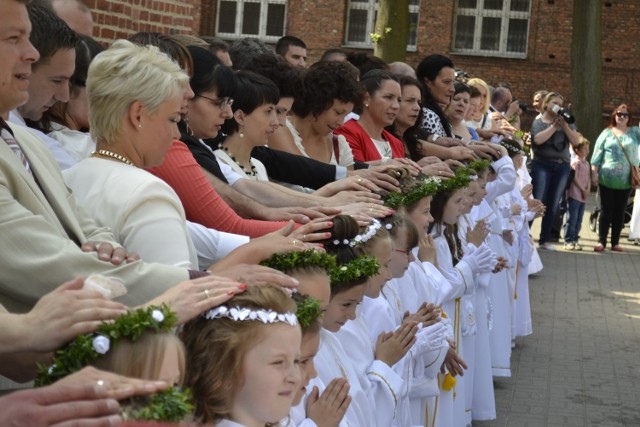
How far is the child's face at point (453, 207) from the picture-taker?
7.45 metres

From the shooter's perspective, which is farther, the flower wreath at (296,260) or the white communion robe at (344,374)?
the white communion robe at (344,374)

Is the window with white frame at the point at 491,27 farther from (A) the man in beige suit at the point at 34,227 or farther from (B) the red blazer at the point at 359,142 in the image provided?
(A) the man in beige suit at the point at 34,227

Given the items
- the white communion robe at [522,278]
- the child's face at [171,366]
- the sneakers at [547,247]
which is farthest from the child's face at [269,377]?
the sneakers at [547,247]

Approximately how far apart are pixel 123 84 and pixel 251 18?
2897 centimetres

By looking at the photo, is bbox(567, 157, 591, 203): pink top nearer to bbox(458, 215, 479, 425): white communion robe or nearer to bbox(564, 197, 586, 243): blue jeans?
bbox(564, 197, 586, 243): blue jeans

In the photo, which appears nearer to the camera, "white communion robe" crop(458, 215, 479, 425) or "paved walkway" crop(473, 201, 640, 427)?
"white communion robe" crop(458, 215, 479, 425)

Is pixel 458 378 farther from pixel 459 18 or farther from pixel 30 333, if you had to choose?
pixel 459 18

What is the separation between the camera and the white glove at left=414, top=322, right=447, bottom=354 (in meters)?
5.64

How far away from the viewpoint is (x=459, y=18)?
31344mm

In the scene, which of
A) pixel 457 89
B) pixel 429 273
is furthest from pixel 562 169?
pixel 429 273

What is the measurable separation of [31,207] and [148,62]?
81 centimetres

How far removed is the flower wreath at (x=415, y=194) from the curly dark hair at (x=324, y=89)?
674 millimetres

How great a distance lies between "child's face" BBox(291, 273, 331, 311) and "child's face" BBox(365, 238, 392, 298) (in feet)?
3.07

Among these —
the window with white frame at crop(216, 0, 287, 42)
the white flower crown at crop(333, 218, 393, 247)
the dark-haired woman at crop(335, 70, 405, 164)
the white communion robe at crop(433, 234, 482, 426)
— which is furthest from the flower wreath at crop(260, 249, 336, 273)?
the window with white frame at crop(216, 0, 287, 42)
